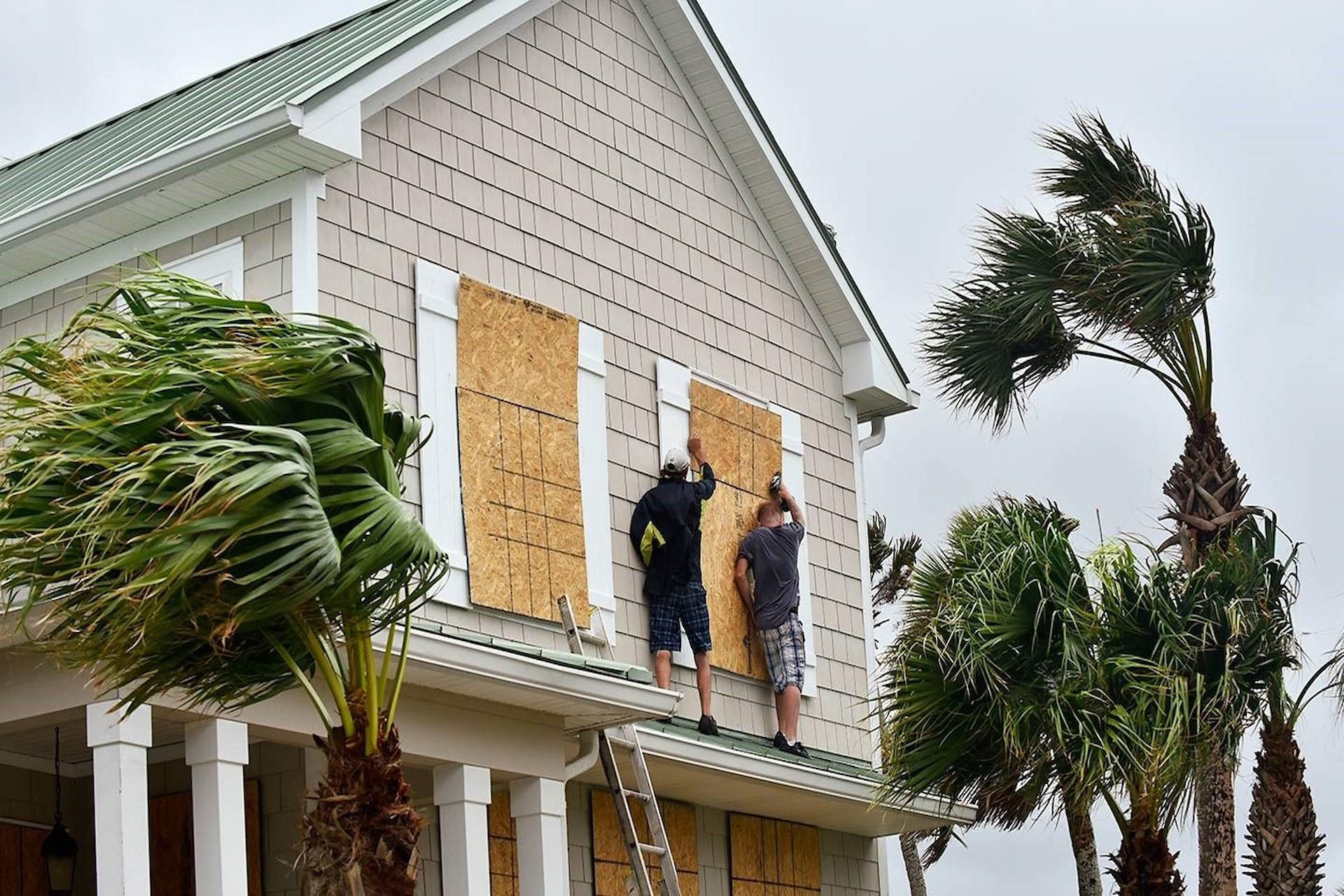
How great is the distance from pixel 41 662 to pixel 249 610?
2717 mm

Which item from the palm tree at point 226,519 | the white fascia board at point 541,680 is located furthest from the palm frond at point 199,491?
the white fascia board at point 541,680

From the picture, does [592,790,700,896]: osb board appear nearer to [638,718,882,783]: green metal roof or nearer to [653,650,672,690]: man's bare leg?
[638,718,882,783]: green metal roof

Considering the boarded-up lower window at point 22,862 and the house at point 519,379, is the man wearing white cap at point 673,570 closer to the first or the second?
the house at point 519,379

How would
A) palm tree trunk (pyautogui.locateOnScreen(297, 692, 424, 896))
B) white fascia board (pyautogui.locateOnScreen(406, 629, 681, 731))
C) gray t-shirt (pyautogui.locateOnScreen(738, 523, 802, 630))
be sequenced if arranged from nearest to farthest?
palm tree trunk (pyautogui.locateOnScreen(297, 692, 424, 896)) → white fascia board (pyautogui.locateOnScreen(406, 629, 681, 731)) → gray t-shirt (pyautogui.locateOnScreen(738, 523, 802, 630))

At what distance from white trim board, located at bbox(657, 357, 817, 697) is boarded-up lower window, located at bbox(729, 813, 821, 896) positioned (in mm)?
1048

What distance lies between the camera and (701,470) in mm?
14297

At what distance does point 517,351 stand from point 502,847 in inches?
127

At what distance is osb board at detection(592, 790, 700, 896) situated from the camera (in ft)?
43.3

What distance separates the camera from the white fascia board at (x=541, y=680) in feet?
33.2

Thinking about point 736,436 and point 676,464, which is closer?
point 676,464

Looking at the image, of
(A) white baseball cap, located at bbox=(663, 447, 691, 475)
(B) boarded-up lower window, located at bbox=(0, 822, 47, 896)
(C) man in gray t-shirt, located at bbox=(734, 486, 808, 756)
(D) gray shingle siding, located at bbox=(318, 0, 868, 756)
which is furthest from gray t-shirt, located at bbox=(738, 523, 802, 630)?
(B) boarded-up lower window, located at bbox=(0, 822, 47, 896)

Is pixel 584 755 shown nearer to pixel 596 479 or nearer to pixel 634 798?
pixel 634 798

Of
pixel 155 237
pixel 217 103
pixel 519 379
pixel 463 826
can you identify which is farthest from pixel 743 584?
pixel 217 103

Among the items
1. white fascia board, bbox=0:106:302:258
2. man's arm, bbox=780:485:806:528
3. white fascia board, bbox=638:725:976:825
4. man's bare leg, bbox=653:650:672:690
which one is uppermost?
white fascia board, bbox=0:106:302:258
